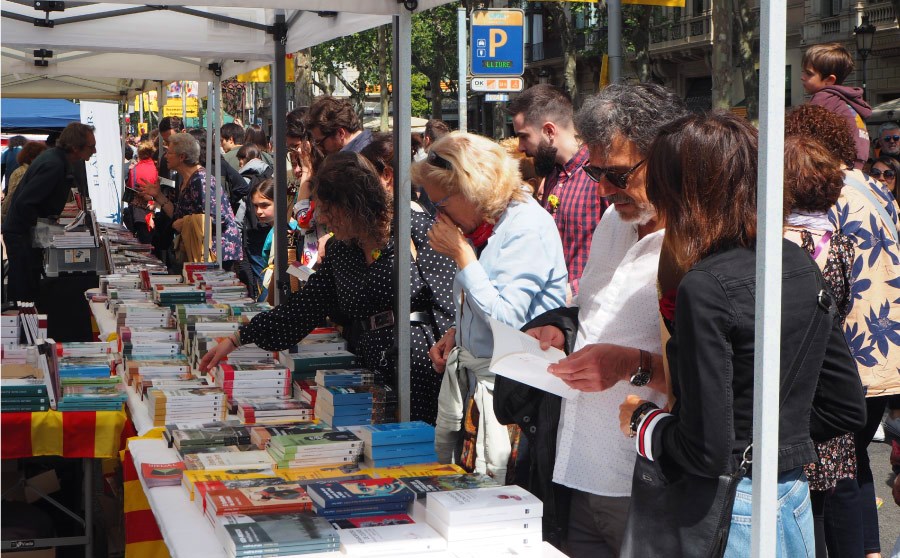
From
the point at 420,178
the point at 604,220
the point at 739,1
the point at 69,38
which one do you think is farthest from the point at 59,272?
the point at 739,1

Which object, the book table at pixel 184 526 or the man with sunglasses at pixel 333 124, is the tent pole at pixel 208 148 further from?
the book table at pixel 184 526

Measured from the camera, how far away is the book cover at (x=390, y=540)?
204 cm

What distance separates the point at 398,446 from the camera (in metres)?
2.73

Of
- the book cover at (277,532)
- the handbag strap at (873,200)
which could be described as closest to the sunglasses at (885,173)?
the handbag strap at (873,200)

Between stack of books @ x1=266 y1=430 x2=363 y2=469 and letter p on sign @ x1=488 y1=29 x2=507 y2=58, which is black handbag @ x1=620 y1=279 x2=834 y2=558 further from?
letter p on sign @ x1=488 y1=29 x2=507 y2=58

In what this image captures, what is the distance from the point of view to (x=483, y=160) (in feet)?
9.23

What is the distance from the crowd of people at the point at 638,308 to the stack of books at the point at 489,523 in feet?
0.45

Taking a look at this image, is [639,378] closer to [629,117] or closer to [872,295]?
[629,117]

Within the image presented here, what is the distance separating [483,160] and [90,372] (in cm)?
197

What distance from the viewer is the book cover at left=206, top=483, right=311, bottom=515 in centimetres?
222

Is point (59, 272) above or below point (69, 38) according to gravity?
below

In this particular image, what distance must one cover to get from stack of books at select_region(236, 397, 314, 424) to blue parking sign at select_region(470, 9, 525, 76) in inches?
251

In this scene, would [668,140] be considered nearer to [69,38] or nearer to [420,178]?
[420,178]

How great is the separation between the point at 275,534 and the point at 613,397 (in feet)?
2.52
